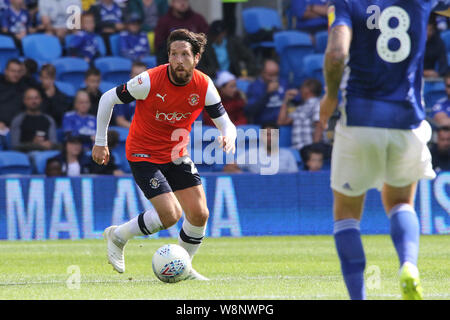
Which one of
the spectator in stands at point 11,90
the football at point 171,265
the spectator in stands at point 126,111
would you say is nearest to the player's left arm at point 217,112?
the football at point 171,265

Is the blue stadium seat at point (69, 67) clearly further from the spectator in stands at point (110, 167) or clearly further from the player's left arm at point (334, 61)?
the player's left arm at point (334, 61)

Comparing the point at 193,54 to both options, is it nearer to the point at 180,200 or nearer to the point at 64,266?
the point at 180,200

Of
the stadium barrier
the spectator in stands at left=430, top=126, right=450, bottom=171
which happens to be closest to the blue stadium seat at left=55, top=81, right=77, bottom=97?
the stadium barrier

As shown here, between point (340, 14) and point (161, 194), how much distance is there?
3586 mm

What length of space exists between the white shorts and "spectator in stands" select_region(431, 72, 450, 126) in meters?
10.6

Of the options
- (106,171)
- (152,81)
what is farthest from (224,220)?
(152,81)

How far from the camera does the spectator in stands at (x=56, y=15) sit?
58.6 feet

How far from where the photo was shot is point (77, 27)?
18000mm

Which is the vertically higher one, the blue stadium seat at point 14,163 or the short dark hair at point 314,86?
the short dark hair at point 314,86

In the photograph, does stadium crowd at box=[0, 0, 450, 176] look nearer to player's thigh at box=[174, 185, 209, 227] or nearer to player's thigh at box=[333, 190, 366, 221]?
player's thigh at box=[174, 185, 209, 227]

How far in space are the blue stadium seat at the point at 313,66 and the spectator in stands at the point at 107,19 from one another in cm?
356

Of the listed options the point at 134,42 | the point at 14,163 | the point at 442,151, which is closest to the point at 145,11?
the point at 134,42

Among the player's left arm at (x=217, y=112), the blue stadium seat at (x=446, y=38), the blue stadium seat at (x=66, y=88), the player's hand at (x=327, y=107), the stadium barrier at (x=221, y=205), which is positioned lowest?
the stadium barrier at (x=221, y=205)

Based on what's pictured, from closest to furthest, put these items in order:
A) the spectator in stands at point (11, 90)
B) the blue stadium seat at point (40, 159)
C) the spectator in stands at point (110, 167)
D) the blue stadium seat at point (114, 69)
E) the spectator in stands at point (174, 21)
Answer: the spectator in stands at point (110, 167)
the blue stadium seat at point (40, 159)
the spectator in stands at point (11, 90)
the spectator in stands at point (174, 21)
the blue stadium seat at point (114, 69)
